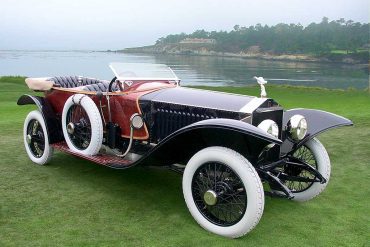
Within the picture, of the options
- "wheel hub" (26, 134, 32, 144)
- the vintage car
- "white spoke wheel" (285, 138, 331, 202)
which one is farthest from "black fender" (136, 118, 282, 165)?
"wheel hub" (26, 134, 32, 144)

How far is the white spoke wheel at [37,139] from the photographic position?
588 cm

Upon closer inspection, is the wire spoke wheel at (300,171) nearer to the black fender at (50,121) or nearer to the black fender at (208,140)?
the black fender at (208,140)

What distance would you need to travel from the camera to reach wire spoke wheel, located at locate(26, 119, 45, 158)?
610 centimetres

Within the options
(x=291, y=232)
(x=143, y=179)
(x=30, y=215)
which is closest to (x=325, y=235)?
(x=291, y=232)

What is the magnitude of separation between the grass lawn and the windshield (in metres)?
1.38

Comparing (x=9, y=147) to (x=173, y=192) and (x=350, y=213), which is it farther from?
(x=350, y=213)

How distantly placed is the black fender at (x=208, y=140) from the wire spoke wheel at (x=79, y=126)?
50.7 inches

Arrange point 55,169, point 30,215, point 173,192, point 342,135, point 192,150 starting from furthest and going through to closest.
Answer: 1. point 342,135
2. point 55,169
3. point 173,192
4. point 192,150
5. point 30,215

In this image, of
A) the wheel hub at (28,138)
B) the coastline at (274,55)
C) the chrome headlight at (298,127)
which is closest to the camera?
the chrome headlight at (298,127)

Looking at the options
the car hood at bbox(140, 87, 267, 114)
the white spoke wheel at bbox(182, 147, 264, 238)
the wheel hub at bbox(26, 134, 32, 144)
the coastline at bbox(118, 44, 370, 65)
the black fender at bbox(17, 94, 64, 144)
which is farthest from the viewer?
the coastline at bbox(118, 44, 370, 65)

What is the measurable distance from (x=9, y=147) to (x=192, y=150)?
436cm

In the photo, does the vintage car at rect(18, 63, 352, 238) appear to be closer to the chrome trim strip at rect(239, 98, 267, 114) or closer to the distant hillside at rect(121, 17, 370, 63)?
the chrome trim strip at rect(239, 98, 267, 114)

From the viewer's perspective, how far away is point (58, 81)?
6781mm

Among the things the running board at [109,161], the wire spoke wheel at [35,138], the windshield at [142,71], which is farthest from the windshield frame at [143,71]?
the wire spoke wheel at [35,138]
